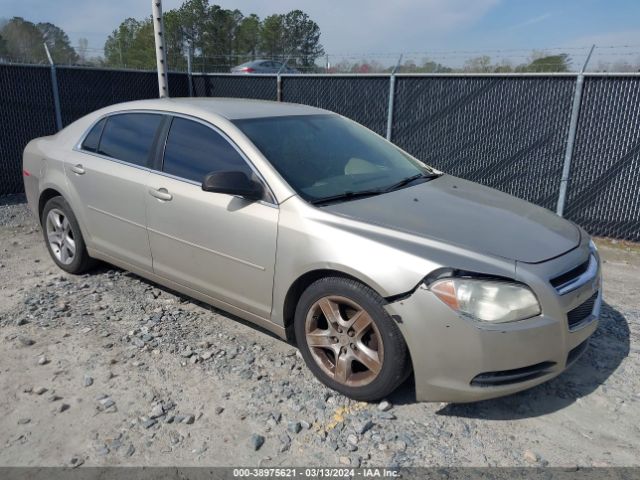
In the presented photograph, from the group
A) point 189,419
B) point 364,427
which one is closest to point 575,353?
point 364,427

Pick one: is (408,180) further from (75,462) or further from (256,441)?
(75,462)

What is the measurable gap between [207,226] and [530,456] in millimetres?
2346

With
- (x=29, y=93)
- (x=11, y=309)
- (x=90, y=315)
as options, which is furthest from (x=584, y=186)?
(x=29, y=93)

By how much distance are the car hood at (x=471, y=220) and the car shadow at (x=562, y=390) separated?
0.90 meters

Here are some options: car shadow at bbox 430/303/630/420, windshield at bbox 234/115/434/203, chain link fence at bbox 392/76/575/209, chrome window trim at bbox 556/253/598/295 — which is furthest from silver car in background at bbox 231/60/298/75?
chrome window trim at bbox 556/253/598/295

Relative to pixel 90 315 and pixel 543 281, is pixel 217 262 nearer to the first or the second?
pixel 90 315

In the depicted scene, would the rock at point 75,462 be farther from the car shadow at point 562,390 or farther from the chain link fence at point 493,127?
the chain link fence at point 493,127

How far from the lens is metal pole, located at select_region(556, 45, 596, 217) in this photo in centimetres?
674

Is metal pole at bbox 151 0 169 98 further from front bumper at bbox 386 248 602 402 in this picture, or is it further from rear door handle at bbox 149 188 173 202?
front bumper at bbox 386 248 602 402

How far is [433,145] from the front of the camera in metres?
8.10

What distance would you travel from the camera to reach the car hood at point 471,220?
2801mm

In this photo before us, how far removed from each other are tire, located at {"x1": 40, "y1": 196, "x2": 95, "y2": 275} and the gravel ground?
710mm

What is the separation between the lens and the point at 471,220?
3096mm

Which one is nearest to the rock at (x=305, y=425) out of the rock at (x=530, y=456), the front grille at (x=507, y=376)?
the front grille at (x=507, y=376)
